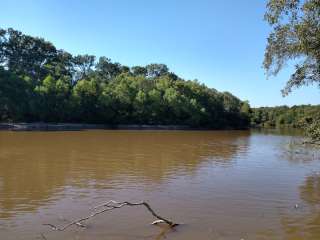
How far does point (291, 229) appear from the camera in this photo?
471 inches

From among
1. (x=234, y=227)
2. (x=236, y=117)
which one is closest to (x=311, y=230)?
(x=234, y=227)

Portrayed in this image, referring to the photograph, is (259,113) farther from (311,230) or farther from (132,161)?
(311,230)

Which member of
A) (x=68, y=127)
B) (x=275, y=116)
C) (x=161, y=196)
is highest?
(x=275, y=116)

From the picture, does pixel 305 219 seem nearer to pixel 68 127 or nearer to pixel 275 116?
pixel 68 127

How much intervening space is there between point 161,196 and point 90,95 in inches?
2957

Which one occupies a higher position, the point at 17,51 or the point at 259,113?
the point at 17,51

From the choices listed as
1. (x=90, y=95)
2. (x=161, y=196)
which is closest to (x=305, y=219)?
(x=161, y=196)

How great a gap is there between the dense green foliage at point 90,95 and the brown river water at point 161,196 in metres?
50.0

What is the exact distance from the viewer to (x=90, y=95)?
8994 centimetres

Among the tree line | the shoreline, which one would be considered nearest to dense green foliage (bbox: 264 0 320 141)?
the shoreline

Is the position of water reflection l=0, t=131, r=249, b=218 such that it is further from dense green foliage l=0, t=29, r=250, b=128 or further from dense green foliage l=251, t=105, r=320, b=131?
dense green foliage l=251, t=105, r=320, b=131

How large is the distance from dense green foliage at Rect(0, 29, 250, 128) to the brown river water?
50.0m

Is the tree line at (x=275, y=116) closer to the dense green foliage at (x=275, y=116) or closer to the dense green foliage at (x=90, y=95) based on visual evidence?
the dense green foliage at (x=275, y=116)

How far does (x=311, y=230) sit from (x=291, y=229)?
1.71 ft
